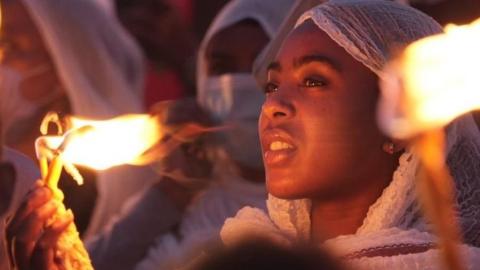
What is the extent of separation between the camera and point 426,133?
5.74 ft

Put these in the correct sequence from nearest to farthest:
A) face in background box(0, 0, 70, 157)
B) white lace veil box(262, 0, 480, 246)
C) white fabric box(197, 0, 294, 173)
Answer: white lace veil box(262, 0, 480, 246) → white fabric box(197, 0, 294, 173) → face in background box(0, 0, 70, 157)

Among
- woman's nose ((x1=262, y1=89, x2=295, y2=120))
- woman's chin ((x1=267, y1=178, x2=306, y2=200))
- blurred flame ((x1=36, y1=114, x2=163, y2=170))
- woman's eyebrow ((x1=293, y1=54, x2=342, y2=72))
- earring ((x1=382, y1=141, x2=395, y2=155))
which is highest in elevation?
woman's eyebrow ((x1=293, y1=54, x2=342, y2=72))

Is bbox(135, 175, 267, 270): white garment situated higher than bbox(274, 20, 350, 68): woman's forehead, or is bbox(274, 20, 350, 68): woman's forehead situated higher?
bbox(274, 20, 350, 68): woman's forehead

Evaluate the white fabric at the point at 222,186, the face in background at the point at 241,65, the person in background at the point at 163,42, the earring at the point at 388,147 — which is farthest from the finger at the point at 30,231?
the person in background at the point at 163,42

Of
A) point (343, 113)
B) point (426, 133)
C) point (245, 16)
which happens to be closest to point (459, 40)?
point (426, 133)

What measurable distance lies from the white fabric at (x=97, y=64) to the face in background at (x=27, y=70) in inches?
3.8

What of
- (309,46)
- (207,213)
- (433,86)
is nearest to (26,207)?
(309,46)

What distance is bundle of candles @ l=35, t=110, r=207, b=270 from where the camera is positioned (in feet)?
8.70

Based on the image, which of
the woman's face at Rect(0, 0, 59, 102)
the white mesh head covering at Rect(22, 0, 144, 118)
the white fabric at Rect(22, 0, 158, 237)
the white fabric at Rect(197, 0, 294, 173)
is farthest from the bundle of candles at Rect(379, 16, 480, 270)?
the white mesh head covering at Rect(22, 0, 144, 118)

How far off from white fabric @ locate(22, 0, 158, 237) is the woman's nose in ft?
9.21

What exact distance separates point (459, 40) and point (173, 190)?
2.56 metres

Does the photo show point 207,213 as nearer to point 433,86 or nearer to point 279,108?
point 279,108

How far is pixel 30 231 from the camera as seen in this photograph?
103 inches

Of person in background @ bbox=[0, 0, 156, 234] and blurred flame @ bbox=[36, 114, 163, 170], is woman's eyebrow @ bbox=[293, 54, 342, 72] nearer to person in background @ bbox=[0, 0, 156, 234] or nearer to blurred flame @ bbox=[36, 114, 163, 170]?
blurred flame @ bbox=[36, 114, 163, 170]
